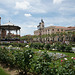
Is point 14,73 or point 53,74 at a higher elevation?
point 53,74

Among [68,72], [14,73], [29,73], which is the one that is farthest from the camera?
[14,73]

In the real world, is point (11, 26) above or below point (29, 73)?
above

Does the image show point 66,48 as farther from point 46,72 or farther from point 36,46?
point 46,72

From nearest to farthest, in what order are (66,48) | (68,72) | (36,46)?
(68,72) < (66,48) < (36,46)

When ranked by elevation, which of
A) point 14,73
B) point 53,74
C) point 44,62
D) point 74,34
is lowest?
point 14,73

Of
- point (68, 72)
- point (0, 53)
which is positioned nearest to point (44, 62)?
point (68, 72)

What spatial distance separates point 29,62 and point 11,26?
60.3 feet

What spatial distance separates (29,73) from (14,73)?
797mm

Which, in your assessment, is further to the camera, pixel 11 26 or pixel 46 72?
pixel 11 26

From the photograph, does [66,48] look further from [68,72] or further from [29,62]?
[68,72]

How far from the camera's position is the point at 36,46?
14148 millimetres

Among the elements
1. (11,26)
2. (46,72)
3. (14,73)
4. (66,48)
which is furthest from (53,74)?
(11,26)

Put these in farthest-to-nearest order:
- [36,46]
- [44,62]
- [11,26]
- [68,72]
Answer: [11,26]
[36,46]
[44,62]
[68,72]

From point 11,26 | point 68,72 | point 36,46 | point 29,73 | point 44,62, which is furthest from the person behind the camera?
point 11,26
